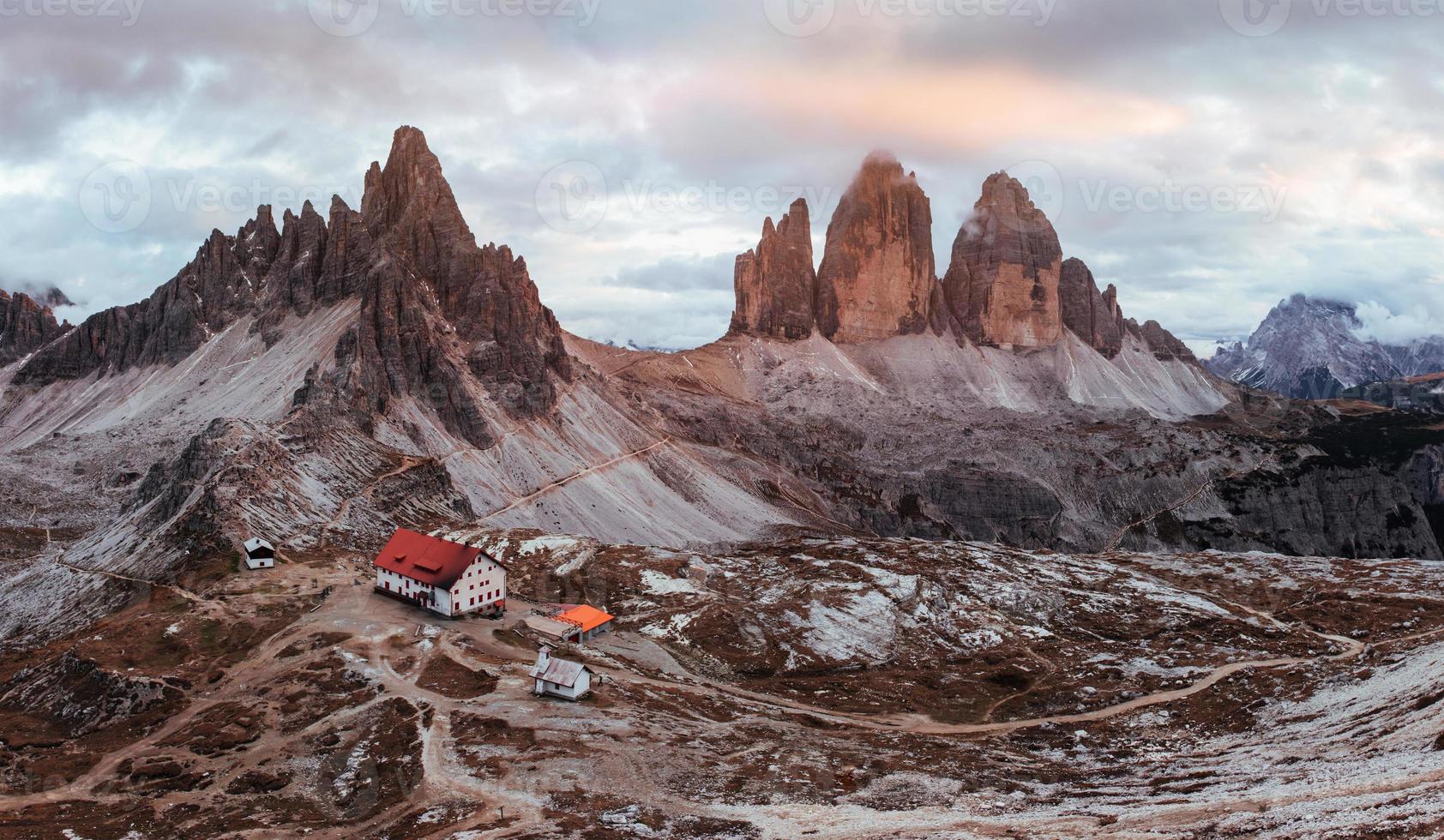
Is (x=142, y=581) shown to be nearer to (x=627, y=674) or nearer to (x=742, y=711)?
(x=627, y=674)

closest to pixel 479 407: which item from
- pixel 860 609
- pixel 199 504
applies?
pixel 199 504

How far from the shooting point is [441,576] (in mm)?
92875

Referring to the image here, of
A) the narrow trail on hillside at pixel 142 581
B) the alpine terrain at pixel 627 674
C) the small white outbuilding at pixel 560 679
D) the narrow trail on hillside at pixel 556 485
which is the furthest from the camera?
the narrow trail on hillside at pixel 556 485

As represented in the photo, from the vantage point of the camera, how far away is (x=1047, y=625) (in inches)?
4368

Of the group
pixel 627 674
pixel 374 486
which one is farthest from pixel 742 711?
pixel 374 486

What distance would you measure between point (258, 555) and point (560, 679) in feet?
146

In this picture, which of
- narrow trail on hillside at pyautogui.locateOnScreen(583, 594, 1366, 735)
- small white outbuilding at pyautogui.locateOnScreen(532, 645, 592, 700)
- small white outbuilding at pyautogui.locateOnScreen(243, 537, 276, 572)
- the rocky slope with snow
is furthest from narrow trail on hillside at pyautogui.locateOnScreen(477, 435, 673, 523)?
small white outbuilding at pyautogui.locateOnScreen(532, 645, 592, 700)

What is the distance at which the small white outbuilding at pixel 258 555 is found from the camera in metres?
98.2

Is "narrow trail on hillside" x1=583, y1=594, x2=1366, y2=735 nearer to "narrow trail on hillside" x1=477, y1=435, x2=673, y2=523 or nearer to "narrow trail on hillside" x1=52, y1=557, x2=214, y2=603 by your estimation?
"narrow trail on hillside" x1=52, y1=557, x2=214, y2=603

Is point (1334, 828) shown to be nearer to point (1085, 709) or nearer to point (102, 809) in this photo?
point (1085, 709)

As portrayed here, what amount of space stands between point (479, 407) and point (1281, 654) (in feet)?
446

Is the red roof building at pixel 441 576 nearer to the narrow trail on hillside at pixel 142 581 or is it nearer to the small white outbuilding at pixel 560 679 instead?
the narrow trail on hillside at pixel 142 581

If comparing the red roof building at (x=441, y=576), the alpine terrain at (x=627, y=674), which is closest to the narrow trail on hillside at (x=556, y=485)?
the alpine terrain at (x=627, y=674)

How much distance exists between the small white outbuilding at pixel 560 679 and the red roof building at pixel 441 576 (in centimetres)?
2123
